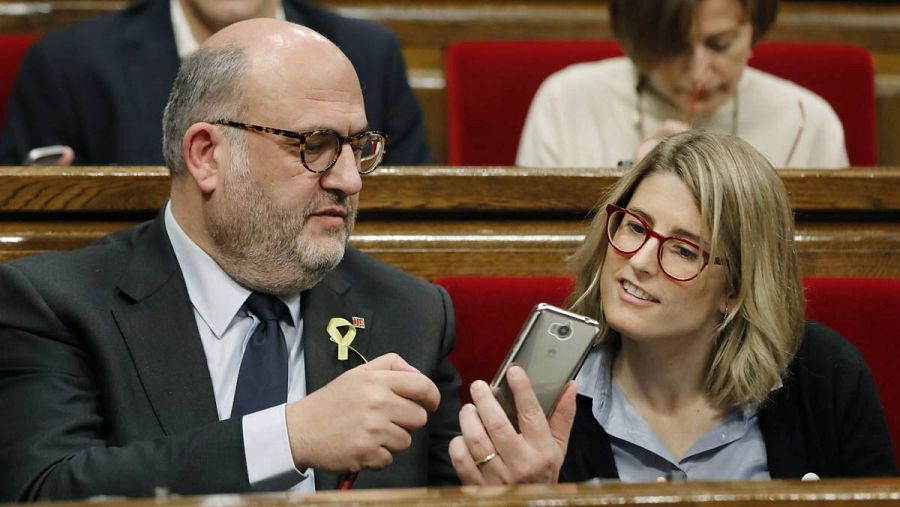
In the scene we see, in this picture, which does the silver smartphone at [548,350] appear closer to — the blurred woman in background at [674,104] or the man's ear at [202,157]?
the man's ear at [202,157]

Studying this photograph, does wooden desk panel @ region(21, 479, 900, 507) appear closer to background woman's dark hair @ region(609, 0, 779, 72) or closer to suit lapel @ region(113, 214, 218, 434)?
suit lapel @ region(113, 214, 218, 434)

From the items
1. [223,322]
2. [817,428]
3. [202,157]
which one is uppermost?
[202,157]

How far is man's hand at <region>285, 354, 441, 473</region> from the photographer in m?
0.75

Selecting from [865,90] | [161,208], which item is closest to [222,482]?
[161,208]

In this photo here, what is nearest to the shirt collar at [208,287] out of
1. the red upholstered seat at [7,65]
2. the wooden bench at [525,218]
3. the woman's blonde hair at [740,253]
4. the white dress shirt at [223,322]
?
the white dress shirt at [223,322]

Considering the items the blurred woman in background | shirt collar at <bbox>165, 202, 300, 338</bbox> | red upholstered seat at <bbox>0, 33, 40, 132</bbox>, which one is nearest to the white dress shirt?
shirt collar at <bbox>165, 202, 300, 338</bbox>

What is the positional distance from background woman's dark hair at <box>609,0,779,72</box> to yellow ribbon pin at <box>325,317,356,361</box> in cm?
56

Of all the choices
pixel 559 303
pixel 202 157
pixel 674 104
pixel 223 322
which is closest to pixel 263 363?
pixel 223 322

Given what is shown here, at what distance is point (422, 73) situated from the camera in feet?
5.43

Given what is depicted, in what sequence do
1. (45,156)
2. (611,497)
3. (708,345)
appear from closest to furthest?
(611,497)
(708,345)
(45,156)

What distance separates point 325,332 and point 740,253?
12.2 inches

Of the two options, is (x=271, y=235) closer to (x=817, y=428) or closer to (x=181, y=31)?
(x=817, y=428)

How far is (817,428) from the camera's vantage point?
95cm

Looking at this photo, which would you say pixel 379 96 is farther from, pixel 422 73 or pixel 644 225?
pixel 644 225
